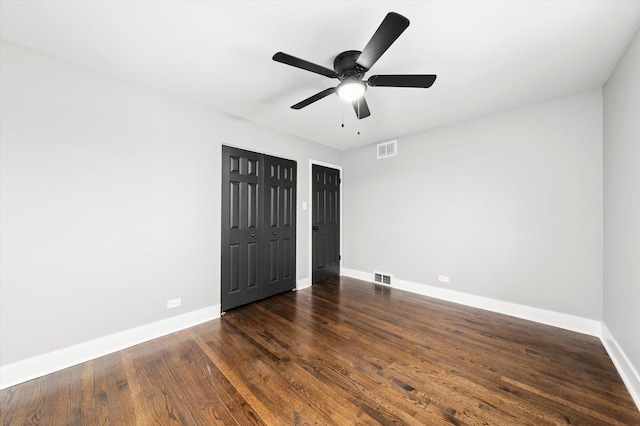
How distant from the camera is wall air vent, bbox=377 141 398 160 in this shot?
4102 millimetres

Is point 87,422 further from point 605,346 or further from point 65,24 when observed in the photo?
point 605,346

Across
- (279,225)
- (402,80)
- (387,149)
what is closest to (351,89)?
(402,80)

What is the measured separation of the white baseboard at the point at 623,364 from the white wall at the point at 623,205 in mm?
21

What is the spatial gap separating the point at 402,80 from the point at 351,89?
15.6 inches

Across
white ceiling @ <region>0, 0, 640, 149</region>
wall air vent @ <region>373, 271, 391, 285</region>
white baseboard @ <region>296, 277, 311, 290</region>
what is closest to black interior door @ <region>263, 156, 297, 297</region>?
white baseboard @ <region>296, 277, 311, 290</region>

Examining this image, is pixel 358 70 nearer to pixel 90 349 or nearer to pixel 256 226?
pixel 256 226

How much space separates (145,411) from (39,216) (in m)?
1.74

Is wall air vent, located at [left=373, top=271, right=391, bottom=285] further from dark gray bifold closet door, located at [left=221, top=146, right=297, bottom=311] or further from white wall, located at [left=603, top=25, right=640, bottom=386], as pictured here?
white wall, located at [left=603, top=25, right=640, bottom=386]

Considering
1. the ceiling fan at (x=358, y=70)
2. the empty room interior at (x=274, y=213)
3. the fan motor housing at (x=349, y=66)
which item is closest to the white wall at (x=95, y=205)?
the empty room interior at (x=274, y=213)

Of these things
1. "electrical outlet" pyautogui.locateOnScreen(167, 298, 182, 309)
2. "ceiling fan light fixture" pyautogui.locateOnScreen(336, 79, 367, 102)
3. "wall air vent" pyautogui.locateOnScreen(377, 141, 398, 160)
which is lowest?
"electrical outlet" pyautogui.locateOnScreen(167, 298, 182, 309)

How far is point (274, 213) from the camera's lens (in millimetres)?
3666

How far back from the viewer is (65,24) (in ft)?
5.47

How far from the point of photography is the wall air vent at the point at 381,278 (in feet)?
13.7

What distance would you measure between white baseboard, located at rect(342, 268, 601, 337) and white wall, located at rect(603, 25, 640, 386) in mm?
210
